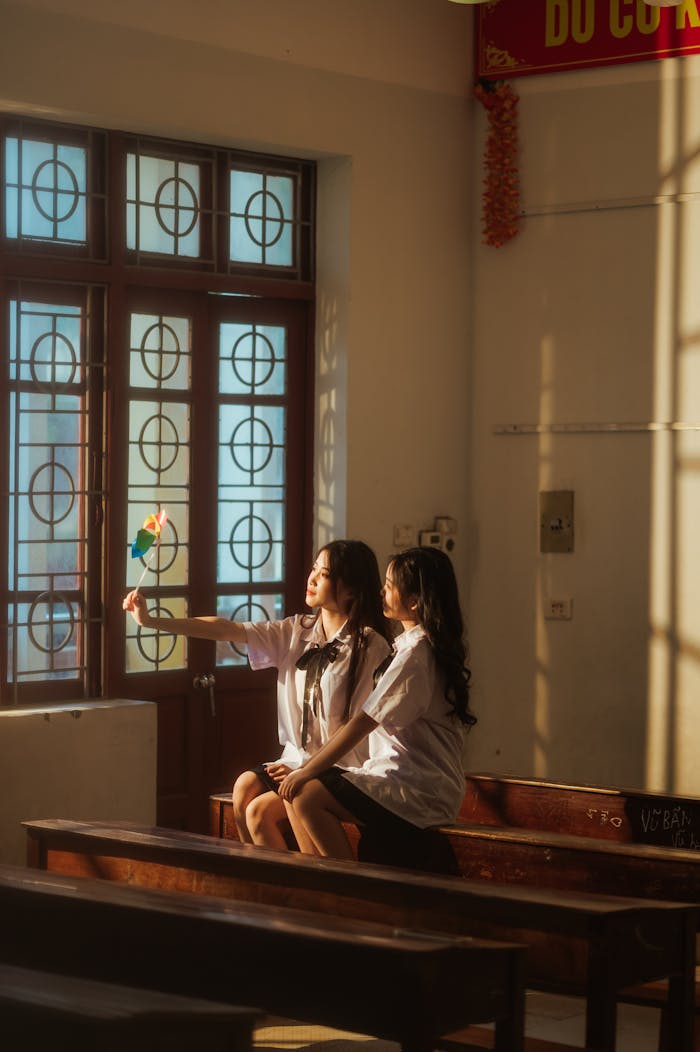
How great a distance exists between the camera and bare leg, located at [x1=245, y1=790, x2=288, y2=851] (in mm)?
4582

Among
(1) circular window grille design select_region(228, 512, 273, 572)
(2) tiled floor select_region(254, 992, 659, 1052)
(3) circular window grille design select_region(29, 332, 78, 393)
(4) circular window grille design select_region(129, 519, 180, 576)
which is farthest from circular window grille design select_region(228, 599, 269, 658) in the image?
(2) tiled floor select_region(254, 992, 659, 1052)

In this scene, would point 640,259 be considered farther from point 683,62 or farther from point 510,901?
point 510,901

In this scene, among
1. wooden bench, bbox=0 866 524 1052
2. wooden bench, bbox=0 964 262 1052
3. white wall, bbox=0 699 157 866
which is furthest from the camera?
white wall, bbox=0 699 157 866

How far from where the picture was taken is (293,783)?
4.37 meters

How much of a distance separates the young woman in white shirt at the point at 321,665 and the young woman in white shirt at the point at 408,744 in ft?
0.83

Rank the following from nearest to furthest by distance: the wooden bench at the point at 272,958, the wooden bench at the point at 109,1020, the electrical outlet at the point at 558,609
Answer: the wooden bench at the point at 109,1020 → the wooden bench at the point at 272,958 → the electrical outlet at the point at 558,609

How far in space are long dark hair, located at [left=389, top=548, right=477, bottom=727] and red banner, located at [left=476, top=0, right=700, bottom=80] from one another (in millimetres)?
2897

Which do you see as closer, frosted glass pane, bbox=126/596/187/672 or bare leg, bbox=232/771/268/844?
bare leg, bbox=232/771/268/844

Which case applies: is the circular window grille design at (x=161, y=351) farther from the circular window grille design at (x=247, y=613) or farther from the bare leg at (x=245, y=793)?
the bare leg at (x=245, y=793)

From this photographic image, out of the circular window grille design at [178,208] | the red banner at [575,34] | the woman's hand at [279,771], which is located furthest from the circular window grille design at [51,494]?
the red banner at [575,34]

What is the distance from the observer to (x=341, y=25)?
6.27m

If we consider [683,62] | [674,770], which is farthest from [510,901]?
[683,62]

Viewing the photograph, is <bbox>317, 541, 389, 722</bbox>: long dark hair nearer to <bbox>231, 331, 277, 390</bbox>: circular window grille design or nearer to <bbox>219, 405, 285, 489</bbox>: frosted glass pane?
Result: <bbox>219, 405, 285, 489</bbox>: frosted glass pane

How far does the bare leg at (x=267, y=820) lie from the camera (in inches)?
180
